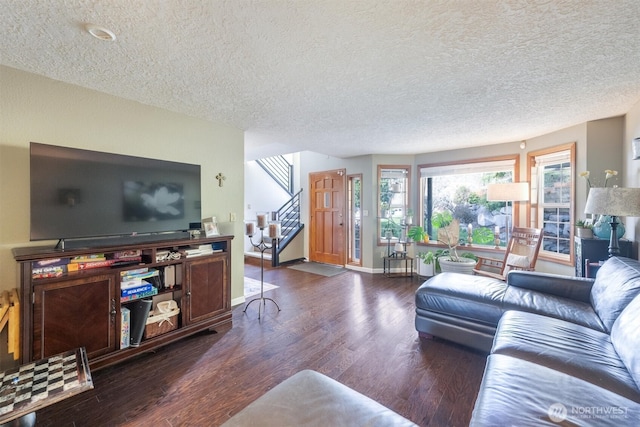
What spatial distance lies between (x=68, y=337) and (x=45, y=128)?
5.29 ft

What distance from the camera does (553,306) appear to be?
80.7 inches

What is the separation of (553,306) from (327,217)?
4.17 meters

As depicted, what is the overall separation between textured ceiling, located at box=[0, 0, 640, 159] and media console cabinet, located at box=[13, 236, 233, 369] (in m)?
1.37

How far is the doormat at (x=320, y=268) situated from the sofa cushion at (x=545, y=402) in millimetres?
3729

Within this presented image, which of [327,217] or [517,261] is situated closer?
[517,261]

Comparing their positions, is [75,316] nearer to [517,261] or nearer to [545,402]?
[545,402]

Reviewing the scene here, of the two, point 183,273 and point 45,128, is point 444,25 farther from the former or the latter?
point 45,128

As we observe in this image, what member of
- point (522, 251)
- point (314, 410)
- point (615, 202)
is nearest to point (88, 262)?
point (314, 410)

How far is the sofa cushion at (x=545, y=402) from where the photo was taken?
99 centimetres

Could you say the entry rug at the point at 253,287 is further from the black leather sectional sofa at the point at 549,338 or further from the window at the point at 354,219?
the black leather sectional sofa at the point at 549,338

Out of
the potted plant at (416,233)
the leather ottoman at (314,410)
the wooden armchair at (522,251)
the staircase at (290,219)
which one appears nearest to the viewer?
the leather ottoman at (314,410)

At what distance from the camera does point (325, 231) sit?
5.84m

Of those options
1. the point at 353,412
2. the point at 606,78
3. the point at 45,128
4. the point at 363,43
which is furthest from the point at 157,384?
the point at 606,78

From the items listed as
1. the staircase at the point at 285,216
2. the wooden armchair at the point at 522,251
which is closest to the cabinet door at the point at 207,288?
the staircase at the point at 285,216
